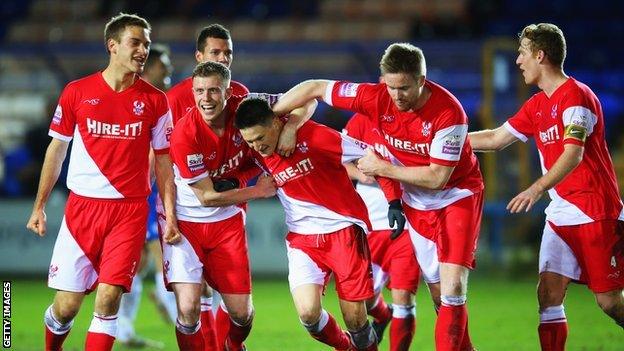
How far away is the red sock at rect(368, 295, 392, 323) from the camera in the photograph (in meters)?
8.53

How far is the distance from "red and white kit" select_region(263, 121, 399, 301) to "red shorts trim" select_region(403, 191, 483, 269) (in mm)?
295

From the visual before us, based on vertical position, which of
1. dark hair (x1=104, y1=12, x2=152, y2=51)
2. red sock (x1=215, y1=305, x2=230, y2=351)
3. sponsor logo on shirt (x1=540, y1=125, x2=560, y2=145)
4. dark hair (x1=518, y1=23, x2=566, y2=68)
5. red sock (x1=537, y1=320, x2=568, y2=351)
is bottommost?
red sock (x1=215, y1=305, x2=230, y2=351)

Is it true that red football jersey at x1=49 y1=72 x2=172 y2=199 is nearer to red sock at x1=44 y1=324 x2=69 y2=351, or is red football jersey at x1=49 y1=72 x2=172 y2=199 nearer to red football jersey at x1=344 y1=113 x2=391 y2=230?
red sock at x1=44 y1=324 x2=69 y2=351

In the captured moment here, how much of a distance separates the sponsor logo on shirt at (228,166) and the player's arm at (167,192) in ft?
0.92

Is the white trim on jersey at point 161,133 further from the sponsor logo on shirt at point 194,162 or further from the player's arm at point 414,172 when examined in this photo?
the player's arm at point 414,172

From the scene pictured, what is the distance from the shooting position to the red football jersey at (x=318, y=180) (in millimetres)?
7234

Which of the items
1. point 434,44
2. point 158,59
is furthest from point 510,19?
point 158,59

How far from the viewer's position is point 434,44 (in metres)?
17.0

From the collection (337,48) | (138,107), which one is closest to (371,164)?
(138,107)

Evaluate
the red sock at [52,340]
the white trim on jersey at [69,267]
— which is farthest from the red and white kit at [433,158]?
the red sock at [52,340]

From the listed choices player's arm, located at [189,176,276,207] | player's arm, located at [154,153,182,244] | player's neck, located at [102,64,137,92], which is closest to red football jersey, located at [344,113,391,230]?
player's arm, located at [189,176,276,207]

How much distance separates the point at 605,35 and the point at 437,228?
46.3 ft

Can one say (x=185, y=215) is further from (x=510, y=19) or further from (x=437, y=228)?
(x=510, y=19)

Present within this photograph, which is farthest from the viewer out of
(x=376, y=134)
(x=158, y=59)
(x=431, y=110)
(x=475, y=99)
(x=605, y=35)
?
(x=605, y=35)
